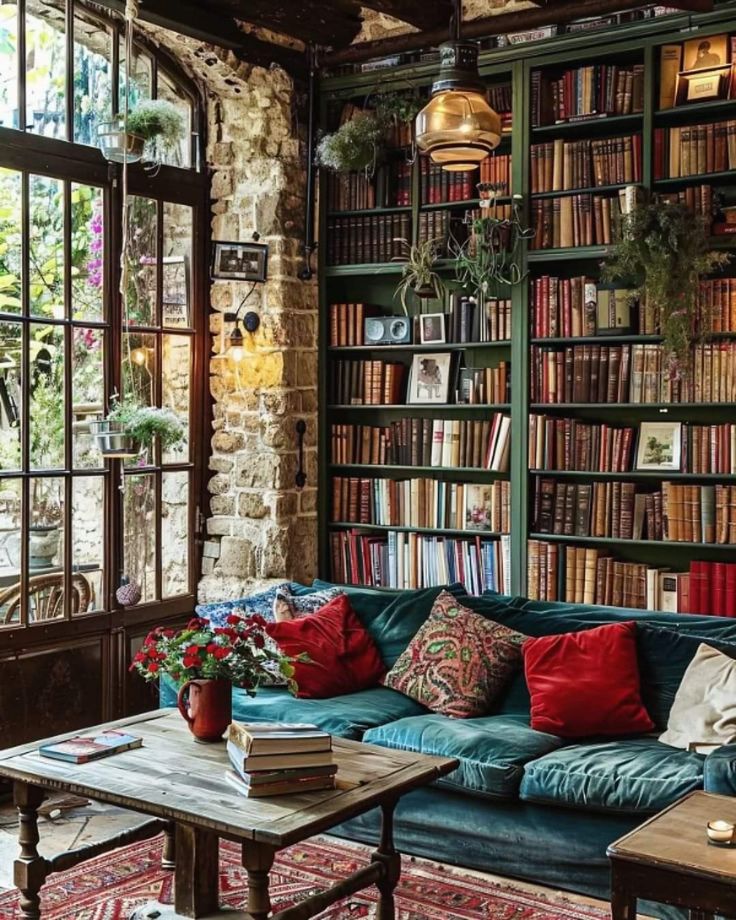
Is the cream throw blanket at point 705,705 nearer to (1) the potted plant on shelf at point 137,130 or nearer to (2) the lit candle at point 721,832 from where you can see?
(2) the lit candle at point 721,832

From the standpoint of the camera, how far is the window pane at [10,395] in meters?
5.06

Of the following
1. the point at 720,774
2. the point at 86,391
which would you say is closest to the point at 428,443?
the point at 86,391

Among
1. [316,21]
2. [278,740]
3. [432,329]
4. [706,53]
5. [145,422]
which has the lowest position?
[278,740]

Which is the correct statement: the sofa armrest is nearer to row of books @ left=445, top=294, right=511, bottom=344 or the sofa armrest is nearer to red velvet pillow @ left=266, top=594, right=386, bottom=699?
red velvet pillow @ left=266, top=594, right=386, bottom=699

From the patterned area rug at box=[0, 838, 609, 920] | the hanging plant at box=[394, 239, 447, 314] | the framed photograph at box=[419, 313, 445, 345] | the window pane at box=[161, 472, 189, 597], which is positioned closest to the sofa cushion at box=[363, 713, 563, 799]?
the patterned area rug at box=[0, 838, 609, 920]

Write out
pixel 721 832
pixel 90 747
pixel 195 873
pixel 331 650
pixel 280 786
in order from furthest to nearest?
1. pixel 331 650
2. pixel 90 747
3. pixel 195 873
4. pixel 280 786
5. pixel 721 832

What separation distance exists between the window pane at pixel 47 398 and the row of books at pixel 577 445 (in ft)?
6.96

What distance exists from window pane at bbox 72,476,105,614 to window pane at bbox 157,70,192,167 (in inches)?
64.1

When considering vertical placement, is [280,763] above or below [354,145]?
below

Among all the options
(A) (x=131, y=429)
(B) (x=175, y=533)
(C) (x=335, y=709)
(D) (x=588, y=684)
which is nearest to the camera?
(D) (x=588, y=684)

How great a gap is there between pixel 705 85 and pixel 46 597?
140 inches

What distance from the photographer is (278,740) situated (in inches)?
132

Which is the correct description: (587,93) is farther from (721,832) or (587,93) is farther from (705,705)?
(721,832)

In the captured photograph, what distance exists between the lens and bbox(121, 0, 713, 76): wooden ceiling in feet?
17.6
